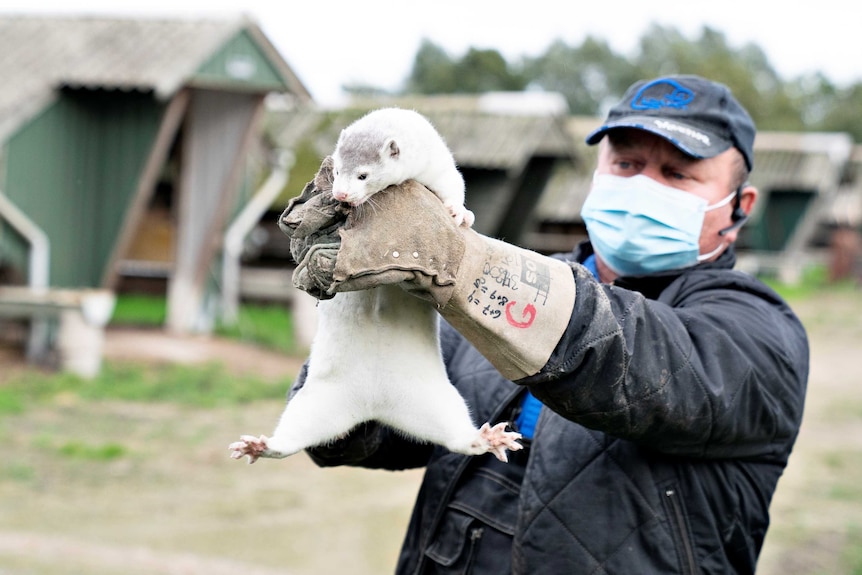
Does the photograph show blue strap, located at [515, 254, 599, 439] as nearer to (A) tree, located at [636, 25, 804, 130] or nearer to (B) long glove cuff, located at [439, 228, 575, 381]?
(B) long glove cuff, located at [439, 228, 575, 381]

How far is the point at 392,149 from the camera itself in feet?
7.22

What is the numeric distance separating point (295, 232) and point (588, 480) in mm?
920

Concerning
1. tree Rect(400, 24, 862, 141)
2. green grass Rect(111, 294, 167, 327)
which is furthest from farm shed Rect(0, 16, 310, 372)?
tree Rect(400, 24, 862, 141)

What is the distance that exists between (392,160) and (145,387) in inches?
330

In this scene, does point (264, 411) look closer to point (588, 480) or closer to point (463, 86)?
point (588, 480)

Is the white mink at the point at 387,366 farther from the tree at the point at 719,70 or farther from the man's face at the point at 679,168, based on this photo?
the tree at the point at 719,70

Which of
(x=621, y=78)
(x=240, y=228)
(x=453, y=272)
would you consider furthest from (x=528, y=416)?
(x=621, y=78)

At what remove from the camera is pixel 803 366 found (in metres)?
2.62

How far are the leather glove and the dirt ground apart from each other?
4.29 meters

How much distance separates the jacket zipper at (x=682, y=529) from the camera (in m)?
2.39

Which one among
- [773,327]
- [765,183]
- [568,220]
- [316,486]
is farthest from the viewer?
[765,183]

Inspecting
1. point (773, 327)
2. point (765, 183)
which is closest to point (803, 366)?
point (773, 327)

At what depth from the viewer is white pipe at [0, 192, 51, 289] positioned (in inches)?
438

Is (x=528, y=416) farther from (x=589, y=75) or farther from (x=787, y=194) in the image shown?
(x=589, y=75)
